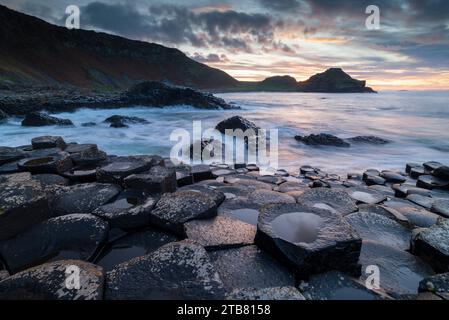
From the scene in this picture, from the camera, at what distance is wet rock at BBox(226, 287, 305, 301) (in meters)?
1.75

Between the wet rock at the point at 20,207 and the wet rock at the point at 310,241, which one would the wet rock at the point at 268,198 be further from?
the wet rock at the point at 20,207

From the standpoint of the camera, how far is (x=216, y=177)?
564 centimetres

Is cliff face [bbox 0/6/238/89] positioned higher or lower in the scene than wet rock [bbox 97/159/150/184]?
higher

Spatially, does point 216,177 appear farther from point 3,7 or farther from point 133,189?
point 3,7

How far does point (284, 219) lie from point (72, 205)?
231 centimetres

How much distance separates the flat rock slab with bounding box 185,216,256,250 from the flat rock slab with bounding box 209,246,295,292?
7 centimetres

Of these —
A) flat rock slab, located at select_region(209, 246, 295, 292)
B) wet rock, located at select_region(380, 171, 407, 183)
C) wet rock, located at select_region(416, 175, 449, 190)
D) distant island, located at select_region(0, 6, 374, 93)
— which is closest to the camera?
flat rock slab, located at select_region(209, 246, 295, 292)

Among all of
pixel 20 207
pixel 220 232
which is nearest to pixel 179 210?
pixel 220 232

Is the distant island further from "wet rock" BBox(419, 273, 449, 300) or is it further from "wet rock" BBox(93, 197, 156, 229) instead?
"wet rock" BBox(419, 273, 449, 300)

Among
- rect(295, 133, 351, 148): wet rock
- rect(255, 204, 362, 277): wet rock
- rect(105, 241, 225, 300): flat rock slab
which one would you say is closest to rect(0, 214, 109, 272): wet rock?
rect(105, 241, 225, 300): flat rock slab

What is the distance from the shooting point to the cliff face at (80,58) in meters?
48.3

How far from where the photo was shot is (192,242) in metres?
2.27

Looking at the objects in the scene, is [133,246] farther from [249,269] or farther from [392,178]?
[392,178]

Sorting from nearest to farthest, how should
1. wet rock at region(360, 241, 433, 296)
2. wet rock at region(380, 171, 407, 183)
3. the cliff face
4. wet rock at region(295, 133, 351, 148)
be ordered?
wet rock at region(360, 241, 433, 296), wet rock at region(380, 171, 407, 183), wet rock at region(295, 133, 351, 148), the cliff face
